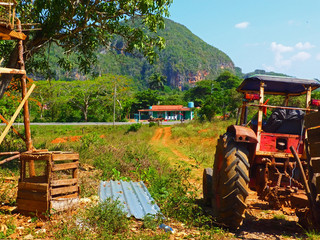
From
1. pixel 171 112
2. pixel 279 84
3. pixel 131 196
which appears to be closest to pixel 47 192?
pixel 131 196

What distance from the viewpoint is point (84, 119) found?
50.8 m

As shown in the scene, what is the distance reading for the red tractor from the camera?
4.55 metres

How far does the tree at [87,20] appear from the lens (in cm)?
912

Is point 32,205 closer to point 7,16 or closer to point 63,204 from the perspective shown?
point 63,204

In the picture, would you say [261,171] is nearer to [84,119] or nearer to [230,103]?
[230,103]

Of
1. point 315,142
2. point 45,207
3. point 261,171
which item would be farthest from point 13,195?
point 315,142

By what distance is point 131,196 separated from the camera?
6.46 meters

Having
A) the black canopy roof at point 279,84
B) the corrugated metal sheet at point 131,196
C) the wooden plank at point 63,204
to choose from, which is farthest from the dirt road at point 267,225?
the wooden plank at point 63,204

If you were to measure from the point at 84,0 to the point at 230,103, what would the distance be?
96.9 feet

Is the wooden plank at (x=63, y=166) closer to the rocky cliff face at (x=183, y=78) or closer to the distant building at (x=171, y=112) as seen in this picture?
the distant building at (x=171, y=112)

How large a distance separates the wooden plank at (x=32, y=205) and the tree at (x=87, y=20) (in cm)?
460

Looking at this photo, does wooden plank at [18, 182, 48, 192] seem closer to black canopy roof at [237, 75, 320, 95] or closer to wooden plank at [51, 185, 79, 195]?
wooden plank at [51, 185, 79, 195]

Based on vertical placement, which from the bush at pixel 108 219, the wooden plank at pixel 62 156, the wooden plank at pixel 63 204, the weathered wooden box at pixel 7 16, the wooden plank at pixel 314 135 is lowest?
the bush at pixel 108 219

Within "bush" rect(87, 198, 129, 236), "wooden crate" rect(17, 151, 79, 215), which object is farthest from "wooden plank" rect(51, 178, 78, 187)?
"bush" rect(87, 198, 129, 236)
